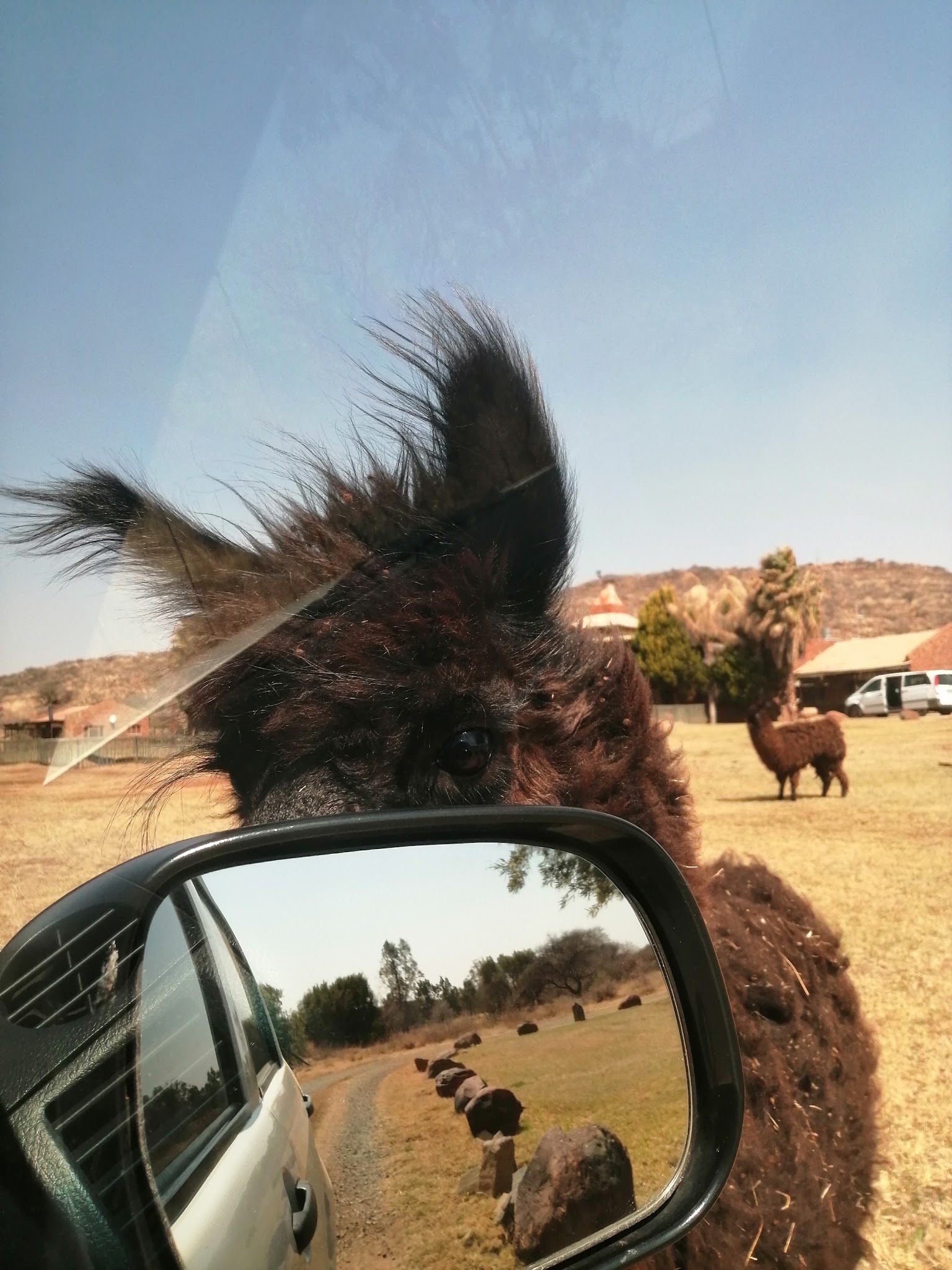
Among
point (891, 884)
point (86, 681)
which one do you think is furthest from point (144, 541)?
point (891, 884)

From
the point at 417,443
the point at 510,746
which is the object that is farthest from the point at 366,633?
the point at 417,443

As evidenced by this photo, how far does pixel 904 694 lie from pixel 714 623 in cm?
328

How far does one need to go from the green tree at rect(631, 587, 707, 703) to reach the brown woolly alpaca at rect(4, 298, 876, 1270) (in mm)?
11755

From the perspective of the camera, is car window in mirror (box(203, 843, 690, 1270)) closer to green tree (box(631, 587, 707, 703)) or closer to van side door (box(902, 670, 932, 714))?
van side door (box(902, 670, 932, 714))

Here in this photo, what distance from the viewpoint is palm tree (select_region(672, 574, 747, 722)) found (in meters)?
14.5

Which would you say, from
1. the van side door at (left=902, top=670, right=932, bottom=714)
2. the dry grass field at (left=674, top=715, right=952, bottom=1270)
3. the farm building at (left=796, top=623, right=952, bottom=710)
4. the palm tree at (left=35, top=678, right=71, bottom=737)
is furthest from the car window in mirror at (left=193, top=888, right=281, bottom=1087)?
the farm building at (left=796, top=623, right=952, bottom=710)

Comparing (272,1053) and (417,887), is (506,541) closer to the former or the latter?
(417,887)

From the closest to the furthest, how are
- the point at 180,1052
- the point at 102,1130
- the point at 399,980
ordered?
the point at 102,1130, the point at 180,1052, the point at 399,980

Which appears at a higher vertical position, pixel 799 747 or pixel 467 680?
pixel 467 680

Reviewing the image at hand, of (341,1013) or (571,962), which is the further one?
(571,962)

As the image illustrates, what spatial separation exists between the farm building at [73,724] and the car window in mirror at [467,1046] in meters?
1.35

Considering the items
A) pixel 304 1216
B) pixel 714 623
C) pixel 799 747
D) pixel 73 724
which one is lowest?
pixel 799 747

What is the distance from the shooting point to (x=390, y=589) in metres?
1.81

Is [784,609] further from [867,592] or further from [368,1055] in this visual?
[368,1055]
